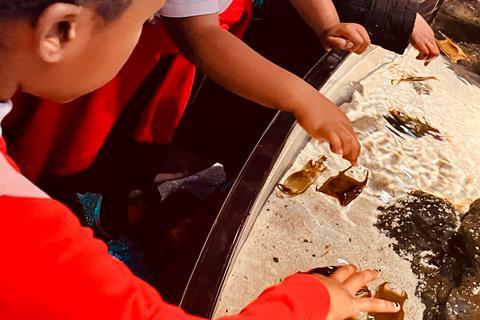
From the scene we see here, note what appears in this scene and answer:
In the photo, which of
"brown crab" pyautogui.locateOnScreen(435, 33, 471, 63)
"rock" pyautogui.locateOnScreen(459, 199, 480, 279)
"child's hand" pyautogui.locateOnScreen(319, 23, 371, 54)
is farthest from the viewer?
"brown crab" pyautogui.locateOnScreen(435, 33, 471, 63)

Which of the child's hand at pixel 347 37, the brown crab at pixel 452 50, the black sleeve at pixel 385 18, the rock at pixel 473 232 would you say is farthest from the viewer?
the brown crab at pixel 452 50

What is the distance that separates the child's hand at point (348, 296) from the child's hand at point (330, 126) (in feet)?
0.78

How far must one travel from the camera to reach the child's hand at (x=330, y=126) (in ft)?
3.66

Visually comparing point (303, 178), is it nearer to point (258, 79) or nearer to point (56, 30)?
point (258, 79)

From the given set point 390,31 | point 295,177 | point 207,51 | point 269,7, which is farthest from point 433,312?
point 269,7

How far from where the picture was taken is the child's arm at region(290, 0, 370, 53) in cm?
144

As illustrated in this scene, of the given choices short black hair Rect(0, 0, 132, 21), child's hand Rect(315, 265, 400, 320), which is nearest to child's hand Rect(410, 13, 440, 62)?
child's hand Rect(315, 265, 400, 320)

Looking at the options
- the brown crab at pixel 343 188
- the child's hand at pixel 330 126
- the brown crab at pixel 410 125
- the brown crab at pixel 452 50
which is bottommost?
the brown crab at pixel 343 188

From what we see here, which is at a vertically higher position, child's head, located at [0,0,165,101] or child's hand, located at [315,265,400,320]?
child's head, located at [0,0,165,101]

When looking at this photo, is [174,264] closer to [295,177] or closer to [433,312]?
[295,177]

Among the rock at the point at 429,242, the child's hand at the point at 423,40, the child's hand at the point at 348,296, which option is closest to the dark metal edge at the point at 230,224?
the child's hand at the point at 348,296

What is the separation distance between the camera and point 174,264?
1.42 m

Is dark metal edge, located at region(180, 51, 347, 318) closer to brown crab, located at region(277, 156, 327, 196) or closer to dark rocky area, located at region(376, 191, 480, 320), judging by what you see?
brown crab, located at region(277, 156, 327, 196)

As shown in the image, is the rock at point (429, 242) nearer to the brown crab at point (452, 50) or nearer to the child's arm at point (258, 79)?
the child's arm at point (258, 79)
